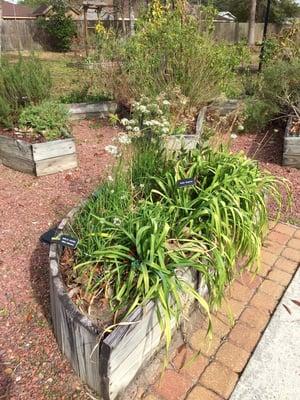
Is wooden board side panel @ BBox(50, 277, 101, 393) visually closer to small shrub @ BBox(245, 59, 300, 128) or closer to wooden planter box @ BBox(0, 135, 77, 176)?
wooden planter box @ BBox(0, 135, 77, 176)

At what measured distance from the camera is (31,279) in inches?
99.7

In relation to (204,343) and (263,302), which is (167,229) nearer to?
(204,343)

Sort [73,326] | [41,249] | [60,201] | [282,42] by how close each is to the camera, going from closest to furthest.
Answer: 1. [73,326]
2. [41,249]
3. [60,201]
4. [282,42]

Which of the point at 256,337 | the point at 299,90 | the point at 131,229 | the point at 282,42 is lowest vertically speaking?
the point at 256,337

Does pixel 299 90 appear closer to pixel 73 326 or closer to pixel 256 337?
pixel 256 337

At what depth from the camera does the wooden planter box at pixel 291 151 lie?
4102mm

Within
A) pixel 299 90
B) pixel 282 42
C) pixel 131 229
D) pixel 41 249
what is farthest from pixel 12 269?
pixel 282 42

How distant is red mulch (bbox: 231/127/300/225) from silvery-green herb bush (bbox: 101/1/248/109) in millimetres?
887

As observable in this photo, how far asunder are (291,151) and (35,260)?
2985 mm

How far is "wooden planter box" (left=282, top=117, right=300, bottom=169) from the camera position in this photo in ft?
13.5

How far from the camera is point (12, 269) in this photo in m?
2.62

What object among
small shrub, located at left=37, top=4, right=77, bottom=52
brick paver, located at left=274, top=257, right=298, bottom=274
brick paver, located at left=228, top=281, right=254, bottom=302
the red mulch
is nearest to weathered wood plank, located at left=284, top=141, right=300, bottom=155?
the red mulch

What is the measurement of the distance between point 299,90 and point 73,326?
4.38m

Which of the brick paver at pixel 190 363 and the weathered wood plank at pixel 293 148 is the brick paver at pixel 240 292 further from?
the weathered wood plank at pixel 293 148
